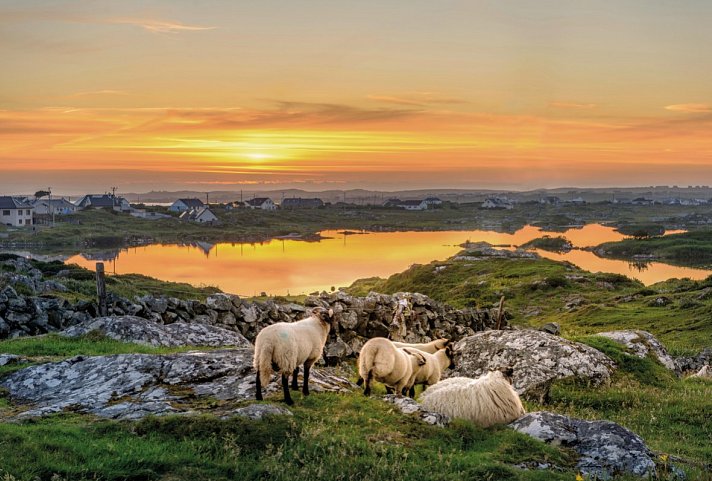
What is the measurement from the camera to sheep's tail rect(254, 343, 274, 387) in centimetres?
984

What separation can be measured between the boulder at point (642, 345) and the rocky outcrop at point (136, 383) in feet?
39.1

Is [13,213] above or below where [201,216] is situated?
above

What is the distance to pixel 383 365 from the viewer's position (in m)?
12.0

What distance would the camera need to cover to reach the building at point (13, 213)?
136m

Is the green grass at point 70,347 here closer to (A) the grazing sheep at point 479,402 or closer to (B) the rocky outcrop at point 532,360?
(A) the grazing sheep at point 479,402

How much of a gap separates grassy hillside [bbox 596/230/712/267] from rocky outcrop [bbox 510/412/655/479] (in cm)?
9744

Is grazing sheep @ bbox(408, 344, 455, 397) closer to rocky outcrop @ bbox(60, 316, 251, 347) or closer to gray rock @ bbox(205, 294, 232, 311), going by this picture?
rocky outcrop @ bbox(60, 316, 251, 347)

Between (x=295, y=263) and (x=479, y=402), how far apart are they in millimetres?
73645

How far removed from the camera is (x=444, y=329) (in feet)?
85.9

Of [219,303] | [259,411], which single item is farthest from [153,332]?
[259,411]

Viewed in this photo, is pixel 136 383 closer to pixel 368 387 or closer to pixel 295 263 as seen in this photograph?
pixel 368 387

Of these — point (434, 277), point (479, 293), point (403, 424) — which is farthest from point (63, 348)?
point (434, 277)

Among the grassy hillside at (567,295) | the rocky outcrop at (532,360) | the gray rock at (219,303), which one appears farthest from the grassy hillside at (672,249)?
the gray rock at (219,303)

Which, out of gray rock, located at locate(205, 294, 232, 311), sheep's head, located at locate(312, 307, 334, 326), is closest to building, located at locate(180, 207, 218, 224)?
gray rock, located at locate(205, 294, 232, 311)
